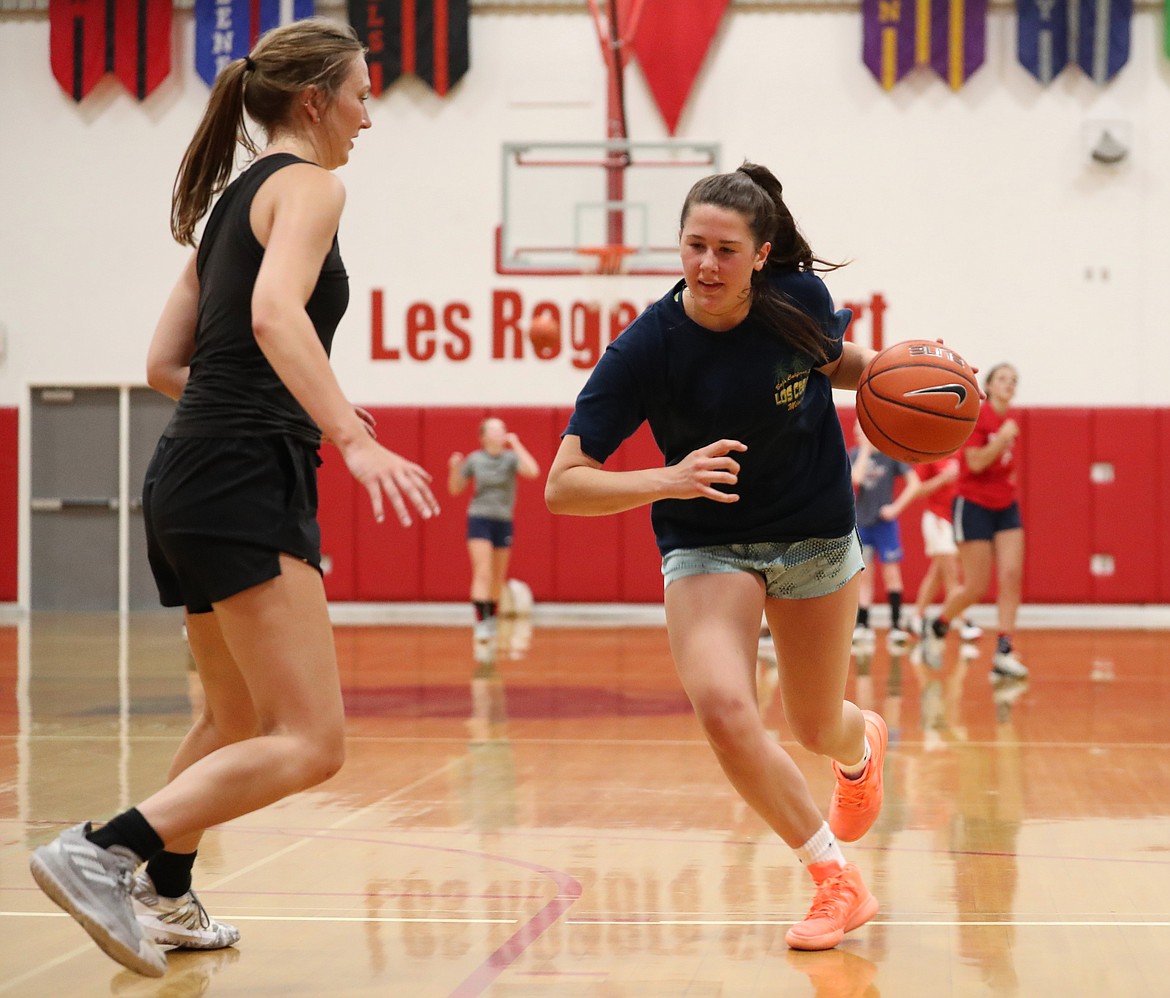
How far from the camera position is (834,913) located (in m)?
3.32

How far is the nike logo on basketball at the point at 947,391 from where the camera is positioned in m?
3.64

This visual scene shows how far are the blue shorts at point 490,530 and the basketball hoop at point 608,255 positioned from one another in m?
2.80

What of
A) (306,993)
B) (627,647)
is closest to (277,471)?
(306,993)

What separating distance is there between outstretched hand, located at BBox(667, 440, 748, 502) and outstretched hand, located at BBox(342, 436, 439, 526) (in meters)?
0.66

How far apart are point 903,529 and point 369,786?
990cm

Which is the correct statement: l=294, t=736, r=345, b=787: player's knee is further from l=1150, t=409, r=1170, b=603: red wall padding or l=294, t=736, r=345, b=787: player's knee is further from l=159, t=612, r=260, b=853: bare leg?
l=1150, t=409, r=1170, b=603: red wall padding

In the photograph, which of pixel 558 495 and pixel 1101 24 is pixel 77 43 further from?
pixel 558 495

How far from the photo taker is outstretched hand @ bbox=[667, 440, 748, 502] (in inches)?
120

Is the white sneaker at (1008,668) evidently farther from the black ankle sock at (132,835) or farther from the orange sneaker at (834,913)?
the black ankle sock at (132,835)

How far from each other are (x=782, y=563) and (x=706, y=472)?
0.47 m

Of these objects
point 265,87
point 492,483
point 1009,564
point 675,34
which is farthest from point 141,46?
point 265,87

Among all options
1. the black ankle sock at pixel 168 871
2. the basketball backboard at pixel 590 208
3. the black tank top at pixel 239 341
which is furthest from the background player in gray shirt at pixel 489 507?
the black tank top at pixel 239 341

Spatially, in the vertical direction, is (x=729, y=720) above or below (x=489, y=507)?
below

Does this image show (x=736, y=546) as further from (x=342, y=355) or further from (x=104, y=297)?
(x=104, y=297)
